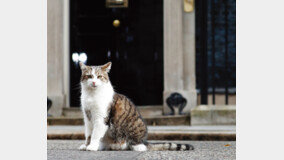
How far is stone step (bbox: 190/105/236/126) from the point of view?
8.64 metres

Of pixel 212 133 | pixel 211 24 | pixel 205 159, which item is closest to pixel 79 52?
pixel 211 24

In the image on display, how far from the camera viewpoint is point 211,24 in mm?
9562

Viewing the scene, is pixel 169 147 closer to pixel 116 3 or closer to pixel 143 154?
pixel 143 154

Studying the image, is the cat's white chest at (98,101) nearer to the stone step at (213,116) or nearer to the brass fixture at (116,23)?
the stone step at (213,116)

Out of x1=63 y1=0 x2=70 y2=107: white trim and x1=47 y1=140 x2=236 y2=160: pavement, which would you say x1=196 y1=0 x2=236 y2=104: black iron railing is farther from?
x1=47 y1=140 x2=236 y2=160: pavement

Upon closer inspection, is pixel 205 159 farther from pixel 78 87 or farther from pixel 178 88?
pixel 78 87

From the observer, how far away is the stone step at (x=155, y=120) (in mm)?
8625

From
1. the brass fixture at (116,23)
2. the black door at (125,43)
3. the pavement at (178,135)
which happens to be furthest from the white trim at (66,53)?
the pavement at (178,135)

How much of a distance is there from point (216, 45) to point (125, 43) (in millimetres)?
1969

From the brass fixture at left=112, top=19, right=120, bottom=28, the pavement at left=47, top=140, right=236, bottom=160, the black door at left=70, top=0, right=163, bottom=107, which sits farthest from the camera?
the brass fixture at left=112, top=19, right=120, bottom=28

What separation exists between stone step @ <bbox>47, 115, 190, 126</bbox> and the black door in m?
1.06

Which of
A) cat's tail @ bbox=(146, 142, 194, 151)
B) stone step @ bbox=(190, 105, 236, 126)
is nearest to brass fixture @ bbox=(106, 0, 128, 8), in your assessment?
stone step @ bbox=(190, 105, 236, 126)

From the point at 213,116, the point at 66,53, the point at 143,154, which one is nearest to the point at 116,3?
the point at 66,53

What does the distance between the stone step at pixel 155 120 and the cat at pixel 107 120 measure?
3435 mm
